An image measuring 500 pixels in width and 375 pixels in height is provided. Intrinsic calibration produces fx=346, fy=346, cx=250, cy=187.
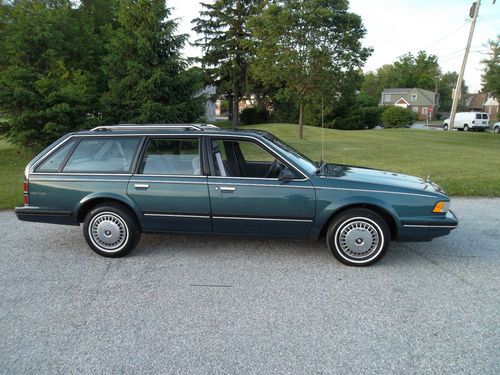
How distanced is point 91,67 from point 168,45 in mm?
3973

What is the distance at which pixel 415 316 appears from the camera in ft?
9.86

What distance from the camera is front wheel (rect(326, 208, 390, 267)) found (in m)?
3.91

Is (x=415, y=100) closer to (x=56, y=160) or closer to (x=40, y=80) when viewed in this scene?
(x=40, y=80)

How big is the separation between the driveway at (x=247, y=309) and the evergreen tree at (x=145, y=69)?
9176mm

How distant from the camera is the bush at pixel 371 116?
4348 cm

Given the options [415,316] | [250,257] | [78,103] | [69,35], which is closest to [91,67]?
[69,35]

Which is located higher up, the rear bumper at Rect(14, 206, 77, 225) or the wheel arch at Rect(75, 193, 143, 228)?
the wheel arch at Rect(75, 193, 143, 228)

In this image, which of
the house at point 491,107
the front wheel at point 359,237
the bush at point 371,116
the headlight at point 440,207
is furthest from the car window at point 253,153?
the house at point 491,107

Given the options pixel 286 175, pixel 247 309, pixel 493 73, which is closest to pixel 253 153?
pixel 286 175

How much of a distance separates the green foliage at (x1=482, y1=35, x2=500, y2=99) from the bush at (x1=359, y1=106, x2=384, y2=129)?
1701 cm

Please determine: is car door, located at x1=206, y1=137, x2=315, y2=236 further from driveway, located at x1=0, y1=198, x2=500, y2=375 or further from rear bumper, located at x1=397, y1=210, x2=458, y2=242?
rear bumper, located at x1=397, y1=210, x2=458, y2=242

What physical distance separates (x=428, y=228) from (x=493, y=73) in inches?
1069

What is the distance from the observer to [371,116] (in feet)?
145

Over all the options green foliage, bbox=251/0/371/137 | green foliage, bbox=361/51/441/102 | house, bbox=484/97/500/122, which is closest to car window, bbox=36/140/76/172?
green foliage, bbox=251/0/371/137
